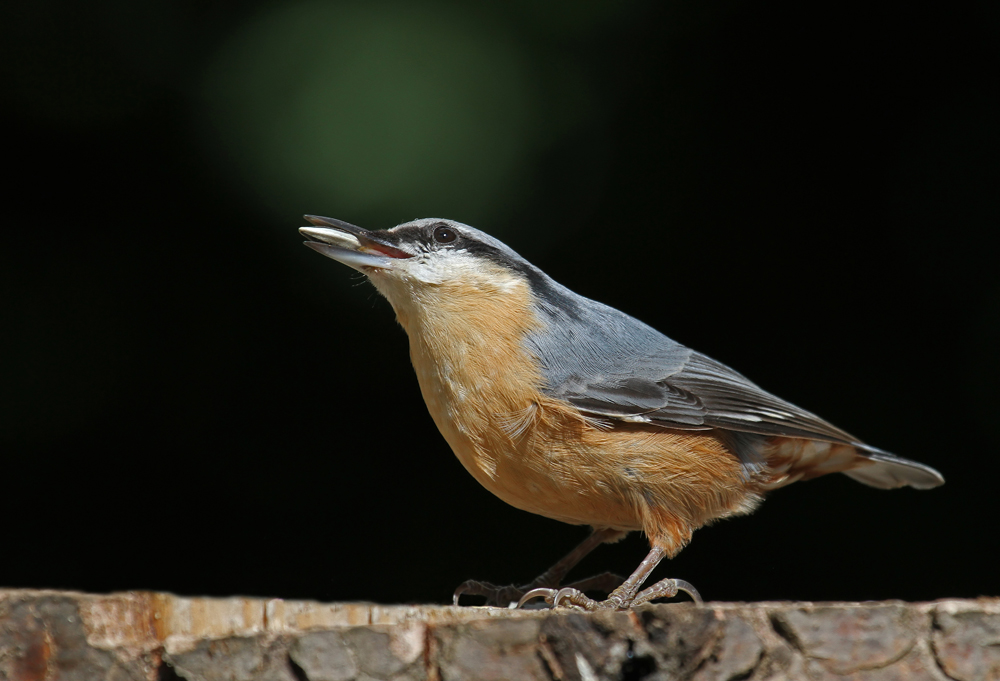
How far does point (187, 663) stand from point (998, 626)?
4.67 ft

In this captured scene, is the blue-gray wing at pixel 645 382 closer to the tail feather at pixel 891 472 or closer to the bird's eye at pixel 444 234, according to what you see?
the tail feather at pixel 891 472

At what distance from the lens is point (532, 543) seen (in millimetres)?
3824

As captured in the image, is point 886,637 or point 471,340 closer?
point 886,637

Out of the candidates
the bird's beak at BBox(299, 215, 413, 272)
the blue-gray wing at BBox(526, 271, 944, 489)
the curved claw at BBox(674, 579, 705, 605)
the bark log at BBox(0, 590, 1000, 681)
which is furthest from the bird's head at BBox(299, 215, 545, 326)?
the bark log at BBox(0, 590, 1000, 681)

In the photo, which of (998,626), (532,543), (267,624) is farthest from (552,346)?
(532,543)

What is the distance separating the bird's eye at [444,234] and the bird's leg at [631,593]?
3.38ft

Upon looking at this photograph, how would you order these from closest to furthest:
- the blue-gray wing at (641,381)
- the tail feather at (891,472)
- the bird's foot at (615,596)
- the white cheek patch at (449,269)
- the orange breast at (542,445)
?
the bird's foot at (615,596), the orange breast at (542,445), the blue-gray wing at (641,381), the white cheek patch at (449,269), the tail feather at (891,472)

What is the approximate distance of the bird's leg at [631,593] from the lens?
2.08 meters

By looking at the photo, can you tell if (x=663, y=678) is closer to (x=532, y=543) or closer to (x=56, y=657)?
(x=56, y=657)

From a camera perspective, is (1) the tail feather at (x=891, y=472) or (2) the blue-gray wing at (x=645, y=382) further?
(1) the tail feather at (x=891, y=472)

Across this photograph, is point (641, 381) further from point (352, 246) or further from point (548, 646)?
point (548, 646)

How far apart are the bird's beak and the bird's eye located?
98 mm

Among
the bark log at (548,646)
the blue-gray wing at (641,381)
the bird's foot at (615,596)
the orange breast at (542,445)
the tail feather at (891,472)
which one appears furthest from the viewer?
the tail feather at (891,472)

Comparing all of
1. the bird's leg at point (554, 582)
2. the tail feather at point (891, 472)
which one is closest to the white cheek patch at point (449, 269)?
the bird's leg at point (554, 582)
